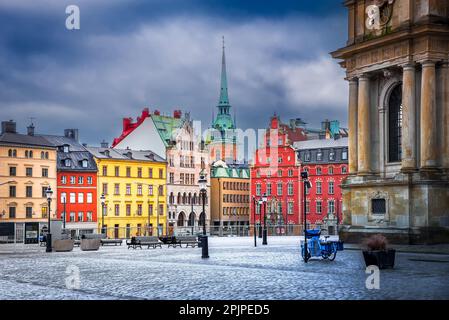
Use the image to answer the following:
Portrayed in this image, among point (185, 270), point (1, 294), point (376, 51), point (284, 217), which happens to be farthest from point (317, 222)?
point (1, 294)

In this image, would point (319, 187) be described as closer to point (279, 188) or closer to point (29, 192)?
point (279, 188)

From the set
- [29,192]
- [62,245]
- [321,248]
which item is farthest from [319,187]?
Result: [321,248]

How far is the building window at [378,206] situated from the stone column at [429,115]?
375cm

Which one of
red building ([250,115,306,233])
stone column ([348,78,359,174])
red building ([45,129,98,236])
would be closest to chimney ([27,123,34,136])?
red building ([45,129,98,236])

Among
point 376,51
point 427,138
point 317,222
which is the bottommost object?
point 317,222

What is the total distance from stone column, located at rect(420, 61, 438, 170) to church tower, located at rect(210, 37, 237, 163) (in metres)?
100

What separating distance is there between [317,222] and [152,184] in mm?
26707

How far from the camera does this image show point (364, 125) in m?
48.8

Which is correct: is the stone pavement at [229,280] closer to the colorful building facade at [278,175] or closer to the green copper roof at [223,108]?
the colorful building facade at [278,175]

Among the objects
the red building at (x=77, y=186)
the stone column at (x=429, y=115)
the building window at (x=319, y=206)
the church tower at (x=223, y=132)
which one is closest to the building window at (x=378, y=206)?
the stone column at (x=429, y=115)

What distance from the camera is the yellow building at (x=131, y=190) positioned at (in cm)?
10675
